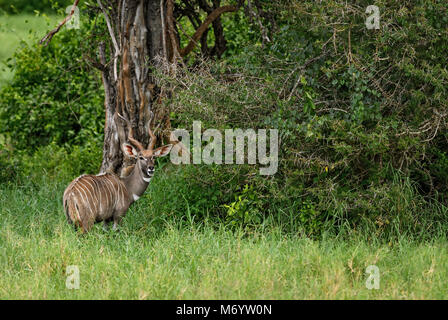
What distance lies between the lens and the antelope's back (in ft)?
17.8

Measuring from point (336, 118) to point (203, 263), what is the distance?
1700mm

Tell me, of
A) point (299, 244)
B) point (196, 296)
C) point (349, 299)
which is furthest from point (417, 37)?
point (196, 296)

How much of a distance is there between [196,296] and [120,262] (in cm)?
79

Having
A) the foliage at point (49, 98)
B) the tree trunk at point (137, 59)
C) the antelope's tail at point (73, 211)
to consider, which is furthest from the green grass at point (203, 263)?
the foliage at point (49, 98)

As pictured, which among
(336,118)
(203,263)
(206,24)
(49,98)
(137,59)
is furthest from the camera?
(49,98)

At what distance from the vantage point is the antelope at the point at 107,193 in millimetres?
5442

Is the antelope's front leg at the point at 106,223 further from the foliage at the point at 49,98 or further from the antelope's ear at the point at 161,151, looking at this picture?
the foliage at the point at 49,98

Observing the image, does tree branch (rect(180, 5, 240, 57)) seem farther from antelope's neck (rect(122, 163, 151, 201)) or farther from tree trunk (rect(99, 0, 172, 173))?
antelope's neck (rect(122, 163, 151, 201))

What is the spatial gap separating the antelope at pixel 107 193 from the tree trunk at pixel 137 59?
81 cm

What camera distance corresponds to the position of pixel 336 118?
5.64 m

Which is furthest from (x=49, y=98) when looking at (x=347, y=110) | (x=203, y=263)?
(x=203, y=263)

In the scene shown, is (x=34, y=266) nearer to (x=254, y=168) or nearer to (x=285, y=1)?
(x=254, y=168)

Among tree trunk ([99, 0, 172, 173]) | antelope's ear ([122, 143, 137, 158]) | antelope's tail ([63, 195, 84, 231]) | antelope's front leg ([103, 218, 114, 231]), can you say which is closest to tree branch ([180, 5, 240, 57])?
tree trunk ([99, 0, 172, 173])

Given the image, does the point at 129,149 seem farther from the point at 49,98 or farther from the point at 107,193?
the point at 49,98
